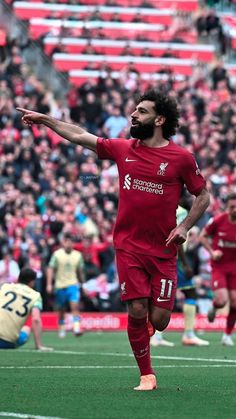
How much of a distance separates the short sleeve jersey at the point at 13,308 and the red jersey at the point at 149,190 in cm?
492

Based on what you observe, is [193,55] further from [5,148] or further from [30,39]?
[5,148]

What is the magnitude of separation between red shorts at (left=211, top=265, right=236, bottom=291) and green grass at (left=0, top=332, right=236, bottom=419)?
4.07 ft

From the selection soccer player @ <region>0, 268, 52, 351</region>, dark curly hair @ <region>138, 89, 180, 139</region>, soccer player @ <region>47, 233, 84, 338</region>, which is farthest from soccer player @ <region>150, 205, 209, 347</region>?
dark curly hair @ <region>138, 89, 180, 139</region>

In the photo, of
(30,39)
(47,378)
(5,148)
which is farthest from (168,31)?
(47,378)

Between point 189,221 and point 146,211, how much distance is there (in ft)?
1.23

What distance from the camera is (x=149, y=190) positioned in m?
11.3

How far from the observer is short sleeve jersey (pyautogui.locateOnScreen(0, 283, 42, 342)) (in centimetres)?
1608

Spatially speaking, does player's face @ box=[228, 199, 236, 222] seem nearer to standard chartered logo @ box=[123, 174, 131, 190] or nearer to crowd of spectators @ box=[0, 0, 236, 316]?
crowd of spectators @ box=[0, 0, 236, 316]

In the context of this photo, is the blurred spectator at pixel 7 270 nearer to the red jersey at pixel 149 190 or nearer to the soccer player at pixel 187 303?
the soccer player at pixel 187 303

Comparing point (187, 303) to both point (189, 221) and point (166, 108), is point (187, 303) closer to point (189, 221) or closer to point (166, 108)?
point (166, 108)

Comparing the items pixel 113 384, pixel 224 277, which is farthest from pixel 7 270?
pixel 113 384

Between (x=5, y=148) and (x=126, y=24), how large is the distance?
11.6 metres

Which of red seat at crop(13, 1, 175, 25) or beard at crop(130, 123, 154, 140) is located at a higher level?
beard at crop(130, 123, 154, 140)

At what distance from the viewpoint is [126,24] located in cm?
3909
